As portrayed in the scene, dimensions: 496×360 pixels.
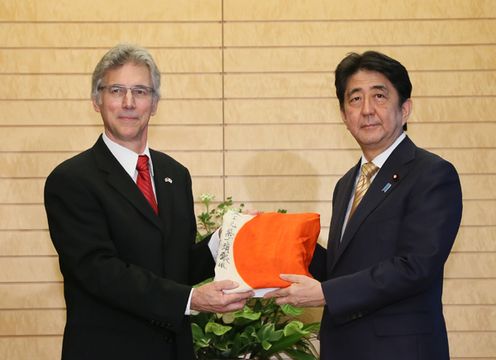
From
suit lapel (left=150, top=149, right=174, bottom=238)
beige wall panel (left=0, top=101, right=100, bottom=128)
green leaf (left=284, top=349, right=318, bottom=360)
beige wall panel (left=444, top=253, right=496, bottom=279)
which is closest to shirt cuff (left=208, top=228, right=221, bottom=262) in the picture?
suit lapel (left=150, top=149, right=174, bottom=238)

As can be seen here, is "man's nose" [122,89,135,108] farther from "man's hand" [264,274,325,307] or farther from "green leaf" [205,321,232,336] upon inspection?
"green leaf" [205,321,232,336]

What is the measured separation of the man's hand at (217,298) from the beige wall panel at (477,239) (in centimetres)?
241

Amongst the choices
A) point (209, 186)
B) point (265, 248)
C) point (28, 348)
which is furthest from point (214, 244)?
point (28, 348)

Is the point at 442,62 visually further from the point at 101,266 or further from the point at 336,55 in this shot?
the point at 101,266

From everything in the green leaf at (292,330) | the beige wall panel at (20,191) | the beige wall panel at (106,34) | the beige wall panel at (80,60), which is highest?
the beige wall panel at (106,34)

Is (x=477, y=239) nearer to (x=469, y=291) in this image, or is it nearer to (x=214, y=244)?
(x=469, y=291)

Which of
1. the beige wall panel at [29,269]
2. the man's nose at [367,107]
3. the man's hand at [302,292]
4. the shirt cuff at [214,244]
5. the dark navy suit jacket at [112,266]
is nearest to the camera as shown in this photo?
the dark navy suit jacket at [112,266]

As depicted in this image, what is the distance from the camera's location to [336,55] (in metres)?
4.78

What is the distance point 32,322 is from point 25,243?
0.47 metres

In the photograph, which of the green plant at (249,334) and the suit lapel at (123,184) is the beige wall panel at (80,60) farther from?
the suit lapel at (123,184)

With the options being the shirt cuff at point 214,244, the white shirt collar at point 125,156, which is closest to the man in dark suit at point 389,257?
the shirt cuff at point 214,244

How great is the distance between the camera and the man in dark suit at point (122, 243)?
2.56 meters

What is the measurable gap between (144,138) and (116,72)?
9.8 inches

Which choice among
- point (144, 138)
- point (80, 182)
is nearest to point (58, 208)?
point (80, 182)
